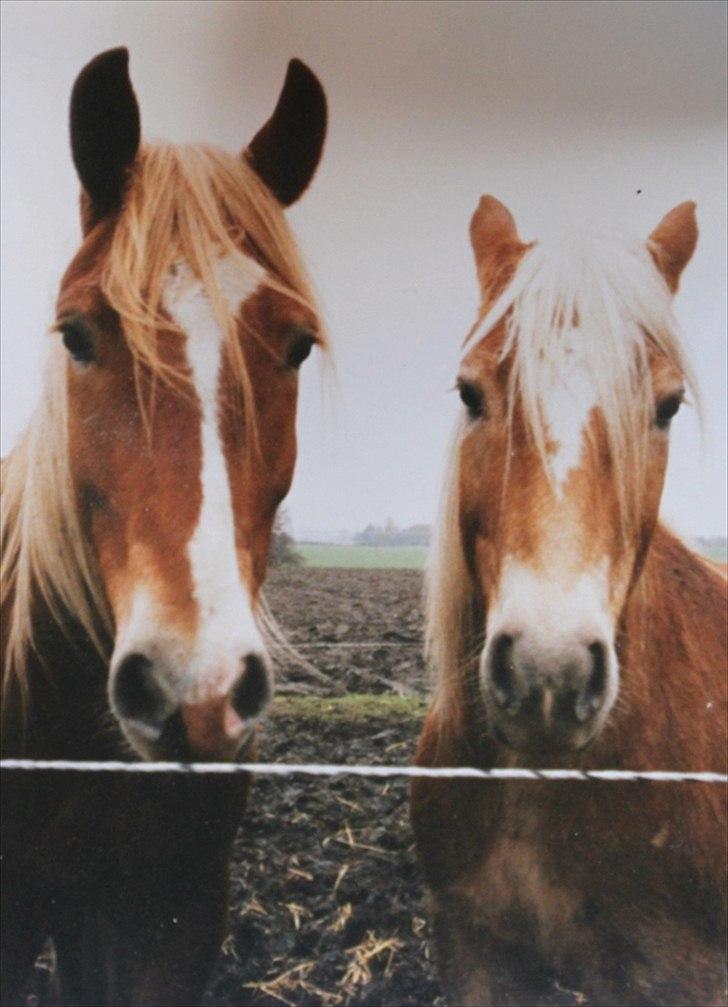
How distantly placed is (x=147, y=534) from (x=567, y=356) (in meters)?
0.73

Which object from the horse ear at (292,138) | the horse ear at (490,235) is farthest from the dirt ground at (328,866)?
the horse ear at (292,138)

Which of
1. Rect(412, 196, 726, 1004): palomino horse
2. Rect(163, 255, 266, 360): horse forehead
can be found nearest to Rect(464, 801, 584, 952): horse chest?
Rect(412, 196, 726, 1004): palomino horse

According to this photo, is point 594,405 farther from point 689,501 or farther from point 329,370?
point 329,370

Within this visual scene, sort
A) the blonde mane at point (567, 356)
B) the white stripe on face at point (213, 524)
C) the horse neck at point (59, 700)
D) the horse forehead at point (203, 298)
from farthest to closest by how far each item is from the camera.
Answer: the horse neck at point (59, 700), the blonde mane at point (567, 356), the horse forehead at point (203, 298), the white stripe on face at point (213, 524)

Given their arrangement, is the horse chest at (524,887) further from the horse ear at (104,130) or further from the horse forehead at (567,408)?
the horse ear at (104,130)

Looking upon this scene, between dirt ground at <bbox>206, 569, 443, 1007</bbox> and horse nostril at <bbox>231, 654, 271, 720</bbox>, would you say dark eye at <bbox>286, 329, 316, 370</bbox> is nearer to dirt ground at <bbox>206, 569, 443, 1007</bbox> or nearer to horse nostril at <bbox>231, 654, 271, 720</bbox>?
dirt ground at <bbox>206, 569, 443, 1007</bbox>

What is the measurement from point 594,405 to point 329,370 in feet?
1.60

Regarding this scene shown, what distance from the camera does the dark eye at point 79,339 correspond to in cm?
139

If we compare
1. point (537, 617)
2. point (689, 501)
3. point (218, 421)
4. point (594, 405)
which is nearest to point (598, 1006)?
point (537, 617)

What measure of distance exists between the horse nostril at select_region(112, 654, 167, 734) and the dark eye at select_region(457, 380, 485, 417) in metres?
0.69

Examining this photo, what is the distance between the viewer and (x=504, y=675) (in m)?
1.41

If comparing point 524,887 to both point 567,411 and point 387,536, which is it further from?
point 567,411

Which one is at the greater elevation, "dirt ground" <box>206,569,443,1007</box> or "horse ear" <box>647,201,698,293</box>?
"horse ear" <box>647,201,698,293</box>

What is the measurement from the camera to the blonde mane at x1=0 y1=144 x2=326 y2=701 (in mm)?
1349
